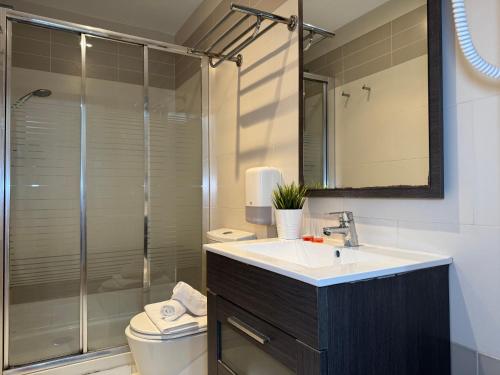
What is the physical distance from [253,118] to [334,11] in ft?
2.48

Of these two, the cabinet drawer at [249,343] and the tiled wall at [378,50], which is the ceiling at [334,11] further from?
the cabinet drawer at [249,343]

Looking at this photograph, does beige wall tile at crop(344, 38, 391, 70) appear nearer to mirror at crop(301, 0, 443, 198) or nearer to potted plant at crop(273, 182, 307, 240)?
mirror at crop(301, 0, 443, 198)

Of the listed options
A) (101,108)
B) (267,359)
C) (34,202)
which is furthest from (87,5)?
(267,359)

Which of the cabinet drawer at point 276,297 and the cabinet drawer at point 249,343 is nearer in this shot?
the cabinet drawer at point 276,297

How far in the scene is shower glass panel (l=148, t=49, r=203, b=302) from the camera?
245 cm

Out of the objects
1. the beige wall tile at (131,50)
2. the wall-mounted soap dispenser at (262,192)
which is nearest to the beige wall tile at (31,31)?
the beige wall tile at (131,50)

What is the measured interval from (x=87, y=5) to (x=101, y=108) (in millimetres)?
967

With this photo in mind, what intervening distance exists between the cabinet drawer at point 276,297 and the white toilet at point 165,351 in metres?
0.53

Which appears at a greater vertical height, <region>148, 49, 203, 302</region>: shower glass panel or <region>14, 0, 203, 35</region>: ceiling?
<region>14, 0, 203, 35</region>: ceiling

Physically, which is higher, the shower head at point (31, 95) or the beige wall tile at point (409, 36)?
the shower head at point (31, 95)

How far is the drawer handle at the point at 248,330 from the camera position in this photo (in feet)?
3.31

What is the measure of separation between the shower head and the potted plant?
169 centimetres

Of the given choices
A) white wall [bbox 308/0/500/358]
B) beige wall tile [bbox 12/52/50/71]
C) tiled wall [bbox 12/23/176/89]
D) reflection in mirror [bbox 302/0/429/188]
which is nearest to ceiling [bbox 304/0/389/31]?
reflection in mirror [bbox 302/0/429/188]

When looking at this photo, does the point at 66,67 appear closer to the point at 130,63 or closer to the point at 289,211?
the point at 130,63
